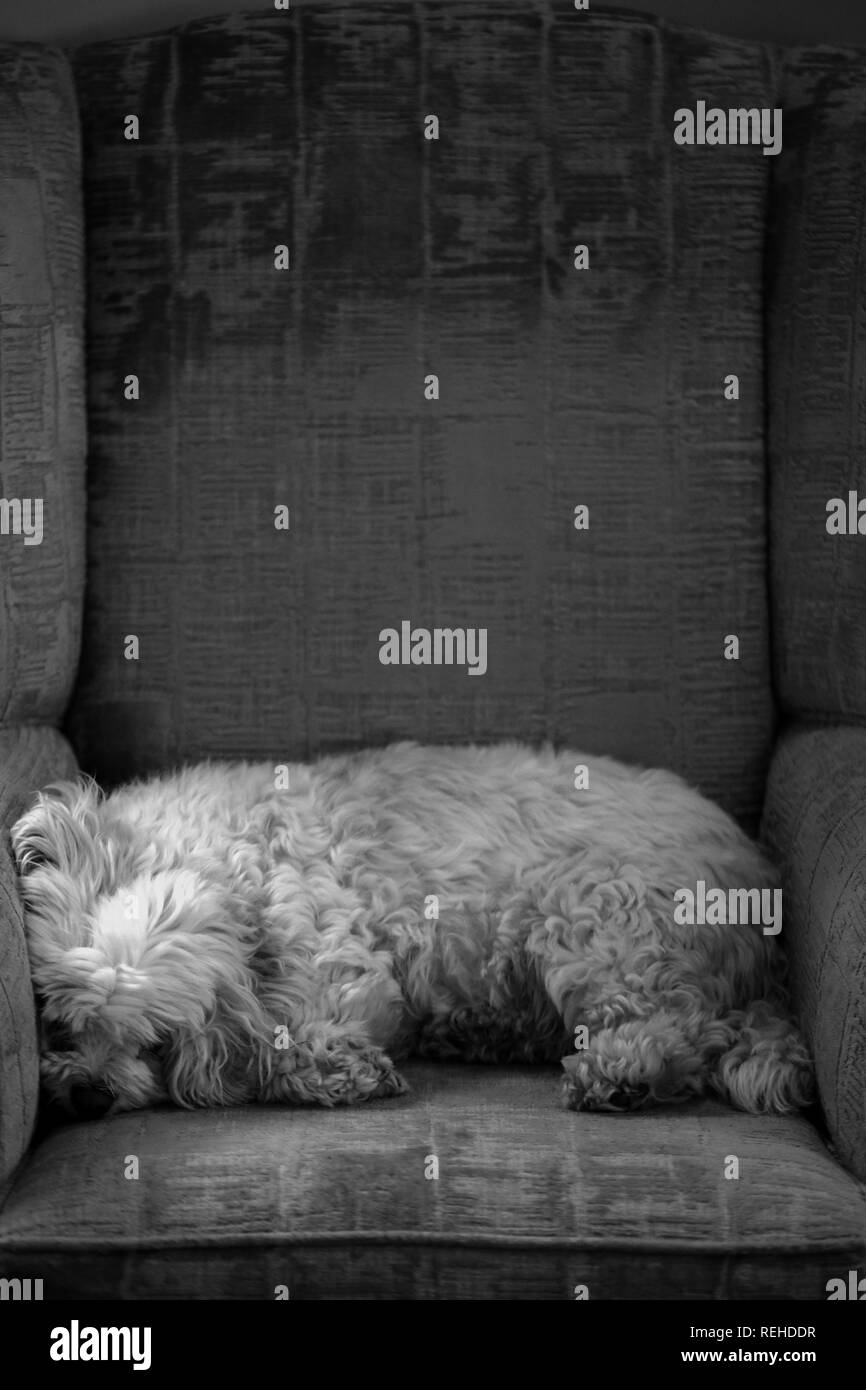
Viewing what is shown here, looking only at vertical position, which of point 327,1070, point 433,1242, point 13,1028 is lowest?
point 433,1242

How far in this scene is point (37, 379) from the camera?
234cm

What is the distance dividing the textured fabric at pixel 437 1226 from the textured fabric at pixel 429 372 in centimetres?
89

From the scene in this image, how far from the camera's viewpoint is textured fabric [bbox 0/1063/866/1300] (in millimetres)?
1590

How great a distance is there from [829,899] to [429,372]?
1.09 m

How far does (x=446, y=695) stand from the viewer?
2.42 meters

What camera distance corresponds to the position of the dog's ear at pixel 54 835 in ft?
6.31

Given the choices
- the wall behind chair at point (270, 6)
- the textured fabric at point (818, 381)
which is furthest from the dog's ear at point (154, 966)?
the wall behind chair at point (270, 6)

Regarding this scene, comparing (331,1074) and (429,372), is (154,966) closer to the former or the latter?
(331,1074)

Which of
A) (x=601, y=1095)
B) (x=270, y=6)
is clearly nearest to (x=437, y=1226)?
(x=601, y=1095)

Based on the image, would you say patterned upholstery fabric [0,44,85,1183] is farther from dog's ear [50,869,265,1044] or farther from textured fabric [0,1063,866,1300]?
textured fabric [0,1063,866,1300]

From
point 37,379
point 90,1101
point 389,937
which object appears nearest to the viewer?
point 90,1101

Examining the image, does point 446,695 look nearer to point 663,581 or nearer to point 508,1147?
point 663,581

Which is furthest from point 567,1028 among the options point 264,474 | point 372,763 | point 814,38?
point 814,38

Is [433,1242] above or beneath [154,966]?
beneath
